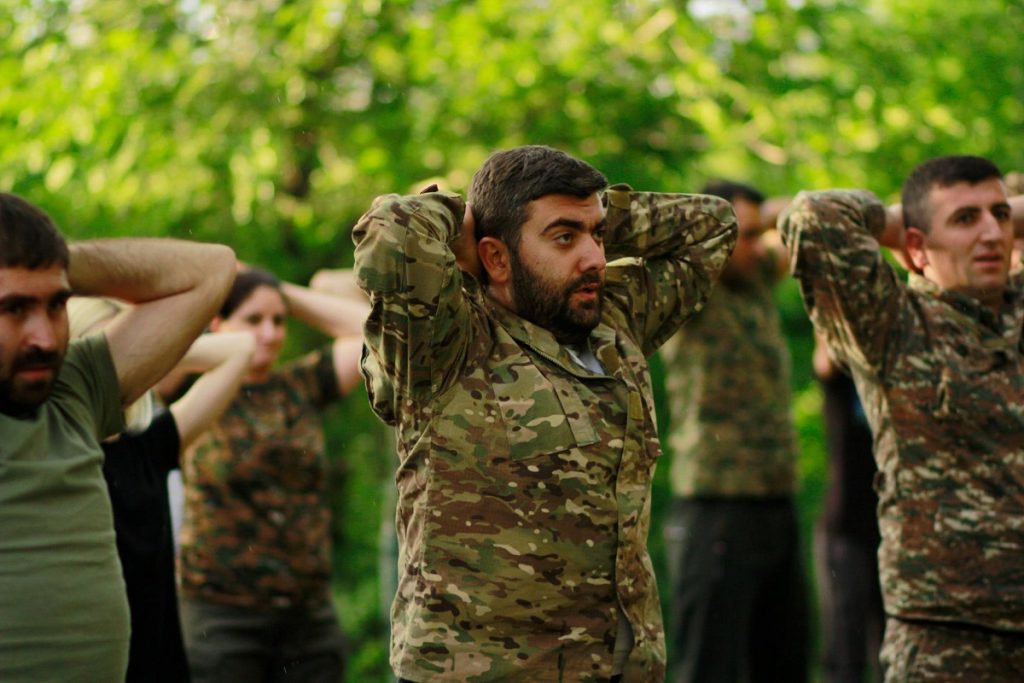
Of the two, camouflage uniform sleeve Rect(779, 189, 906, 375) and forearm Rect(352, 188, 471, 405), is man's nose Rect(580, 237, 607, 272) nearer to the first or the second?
forearm Rect(352, 188, 471, 405)

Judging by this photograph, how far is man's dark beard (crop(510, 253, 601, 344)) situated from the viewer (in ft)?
11.9

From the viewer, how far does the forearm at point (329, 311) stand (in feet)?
20.2

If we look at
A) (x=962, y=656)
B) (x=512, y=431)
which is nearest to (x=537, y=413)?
(x=512, y=431)

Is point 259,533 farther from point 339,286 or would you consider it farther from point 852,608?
point 852,608

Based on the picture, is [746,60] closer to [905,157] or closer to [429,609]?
[905,157]

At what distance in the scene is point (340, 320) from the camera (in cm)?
617

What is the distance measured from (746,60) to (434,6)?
216 centimetres

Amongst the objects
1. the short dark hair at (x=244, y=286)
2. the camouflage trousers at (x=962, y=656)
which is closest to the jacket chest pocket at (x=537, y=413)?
the camouflage trousers at (x=962, y=656)

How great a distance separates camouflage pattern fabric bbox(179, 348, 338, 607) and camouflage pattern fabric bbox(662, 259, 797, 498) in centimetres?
184

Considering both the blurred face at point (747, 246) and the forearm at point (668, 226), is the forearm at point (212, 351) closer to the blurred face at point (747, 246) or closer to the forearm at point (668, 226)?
the forearm at point (668, 226)

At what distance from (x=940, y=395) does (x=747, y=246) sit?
2.54 m

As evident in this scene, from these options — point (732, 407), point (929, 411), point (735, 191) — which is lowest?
point (732, 407)

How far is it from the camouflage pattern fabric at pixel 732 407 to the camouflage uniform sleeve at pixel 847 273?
2090 millimetres

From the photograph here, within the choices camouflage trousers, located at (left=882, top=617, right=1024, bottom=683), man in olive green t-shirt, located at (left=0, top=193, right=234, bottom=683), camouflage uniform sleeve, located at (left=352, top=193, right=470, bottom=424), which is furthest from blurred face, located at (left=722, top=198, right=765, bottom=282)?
man in olive green t-shirt, located at (left=0, top=193, right=234, bottom=683)
